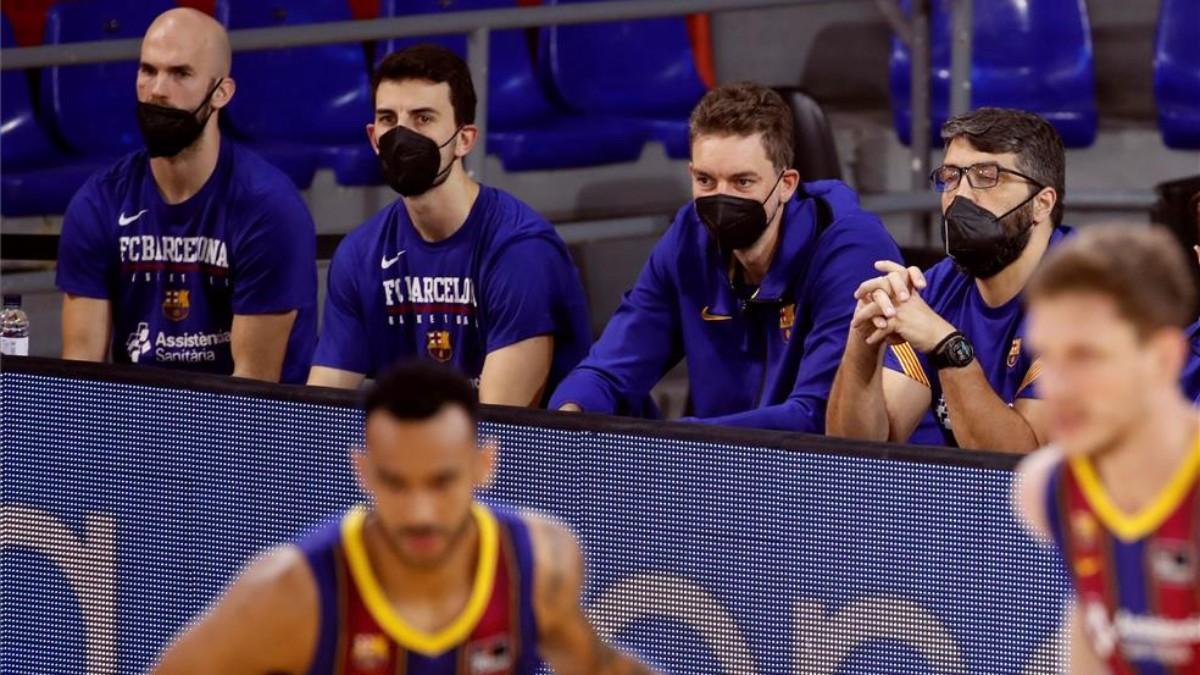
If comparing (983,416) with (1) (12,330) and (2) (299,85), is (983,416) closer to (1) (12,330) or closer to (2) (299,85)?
(1) (12,330)

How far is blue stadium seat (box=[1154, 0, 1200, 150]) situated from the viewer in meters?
8.91

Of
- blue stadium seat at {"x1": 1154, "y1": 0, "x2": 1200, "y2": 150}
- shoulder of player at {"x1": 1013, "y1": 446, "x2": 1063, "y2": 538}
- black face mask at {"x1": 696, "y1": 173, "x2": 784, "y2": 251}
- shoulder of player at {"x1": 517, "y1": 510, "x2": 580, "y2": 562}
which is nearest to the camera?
shoulder of player at {"x1": 1013, "y1": 446, "x2": 1063, "y2": 538}

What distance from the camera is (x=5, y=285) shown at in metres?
7.73

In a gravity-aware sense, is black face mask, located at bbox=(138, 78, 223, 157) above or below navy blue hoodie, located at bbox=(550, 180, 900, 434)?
above

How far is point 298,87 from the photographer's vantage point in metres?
9.43

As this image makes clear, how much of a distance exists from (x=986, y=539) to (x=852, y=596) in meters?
0.31

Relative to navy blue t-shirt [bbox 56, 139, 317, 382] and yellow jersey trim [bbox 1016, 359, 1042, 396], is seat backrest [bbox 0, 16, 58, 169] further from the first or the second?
yellow jersey trim [bbox 1016, 359, 1042, 396]

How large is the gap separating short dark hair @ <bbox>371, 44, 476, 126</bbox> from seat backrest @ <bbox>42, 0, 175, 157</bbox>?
3.24m

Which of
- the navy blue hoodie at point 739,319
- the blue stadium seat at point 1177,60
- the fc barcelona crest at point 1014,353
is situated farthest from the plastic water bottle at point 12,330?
the blue stadium seat at point 1177,60

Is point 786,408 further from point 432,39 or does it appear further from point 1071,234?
point 432,39

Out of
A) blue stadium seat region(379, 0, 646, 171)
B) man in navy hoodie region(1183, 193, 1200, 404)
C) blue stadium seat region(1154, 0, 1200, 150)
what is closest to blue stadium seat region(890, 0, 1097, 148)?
blue stadium seat region(1154, 0, 1200, 150)

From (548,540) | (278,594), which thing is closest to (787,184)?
(548,540)

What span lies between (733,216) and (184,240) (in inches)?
69.5

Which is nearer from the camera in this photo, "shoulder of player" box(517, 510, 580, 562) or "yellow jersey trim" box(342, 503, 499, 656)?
"yellow jersey trim" box(342, 503, 499, 656)
